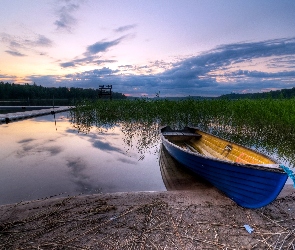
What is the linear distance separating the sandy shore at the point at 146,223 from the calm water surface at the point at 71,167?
3.22 feet

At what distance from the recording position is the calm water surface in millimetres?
5848

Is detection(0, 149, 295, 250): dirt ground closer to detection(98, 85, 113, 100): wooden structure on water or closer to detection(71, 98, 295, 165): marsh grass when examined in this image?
detection(71, 98, 295, 165): marsh grass

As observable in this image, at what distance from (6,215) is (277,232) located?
5.17 metres

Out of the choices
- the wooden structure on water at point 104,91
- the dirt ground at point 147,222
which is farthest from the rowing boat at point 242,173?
the wooden structure on water at point 104,91

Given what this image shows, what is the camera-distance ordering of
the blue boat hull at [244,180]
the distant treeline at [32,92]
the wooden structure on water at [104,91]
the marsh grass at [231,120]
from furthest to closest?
the distant treeline at [32,92], the wooden structure on water at [104,91], the marsh grass at [231,120], the blue boat hull at [244,180]

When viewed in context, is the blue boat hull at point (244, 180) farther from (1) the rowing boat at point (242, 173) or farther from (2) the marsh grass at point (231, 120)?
(2) the marsh grass at point (231, 120)

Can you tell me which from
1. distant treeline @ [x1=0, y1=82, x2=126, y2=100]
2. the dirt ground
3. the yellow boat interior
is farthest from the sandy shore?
distant treeline @ [x1=0, y1=82, x2=126, y2=100]

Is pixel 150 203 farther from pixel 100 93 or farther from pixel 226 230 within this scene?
pixel 100 93

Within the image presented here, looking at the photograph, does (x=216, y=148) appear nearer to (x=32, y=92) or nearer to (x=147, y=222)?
(x=147, y=222)

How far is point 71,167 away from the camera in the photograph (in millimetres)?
7414

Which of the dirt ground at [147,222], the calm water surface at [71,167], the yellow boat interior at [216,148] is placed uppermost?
the yellow boat interior at [216,148]

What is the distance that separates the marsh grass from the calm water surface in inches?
74.5

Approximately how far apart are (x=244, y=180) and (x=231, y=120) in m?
10.6

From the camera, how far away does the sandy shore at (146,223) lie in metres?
3.35
